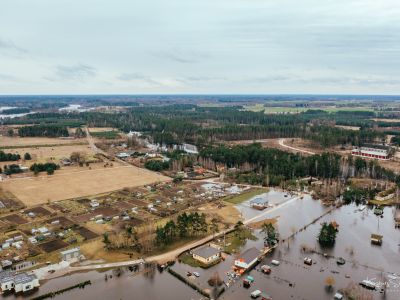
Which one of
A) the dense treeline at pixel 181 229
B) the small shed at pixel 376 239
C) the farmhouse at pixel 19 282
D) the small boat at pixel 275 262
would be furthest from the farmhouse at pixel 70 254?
the small shed at pixel 376 239

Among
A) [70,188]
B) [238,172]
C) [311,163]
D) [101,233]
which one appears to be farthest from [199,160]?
[101,233]

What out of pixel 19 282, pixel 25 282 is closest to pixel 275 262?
pixel 25 282

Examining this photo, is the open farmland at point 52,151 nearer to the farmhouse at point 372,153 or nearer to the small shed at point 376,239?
the farmhouse at point 372,153

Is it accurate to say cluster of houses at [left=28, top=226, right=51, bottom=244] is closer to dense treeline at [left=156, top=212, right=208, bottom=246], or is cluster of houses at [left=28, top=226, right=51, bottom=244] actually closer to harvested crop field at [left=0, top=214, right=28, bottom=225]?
harvested crop field at [left=0, top=214, right=28, bottom=225]

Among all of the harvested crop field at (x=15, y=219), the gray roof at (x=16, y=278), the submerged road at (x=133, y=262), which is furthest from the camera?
the harvested crop field at (x=15, y=219)

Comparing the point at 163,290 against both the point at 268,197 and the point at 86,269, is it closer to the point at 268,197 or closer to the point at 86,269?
the point at 86,269
